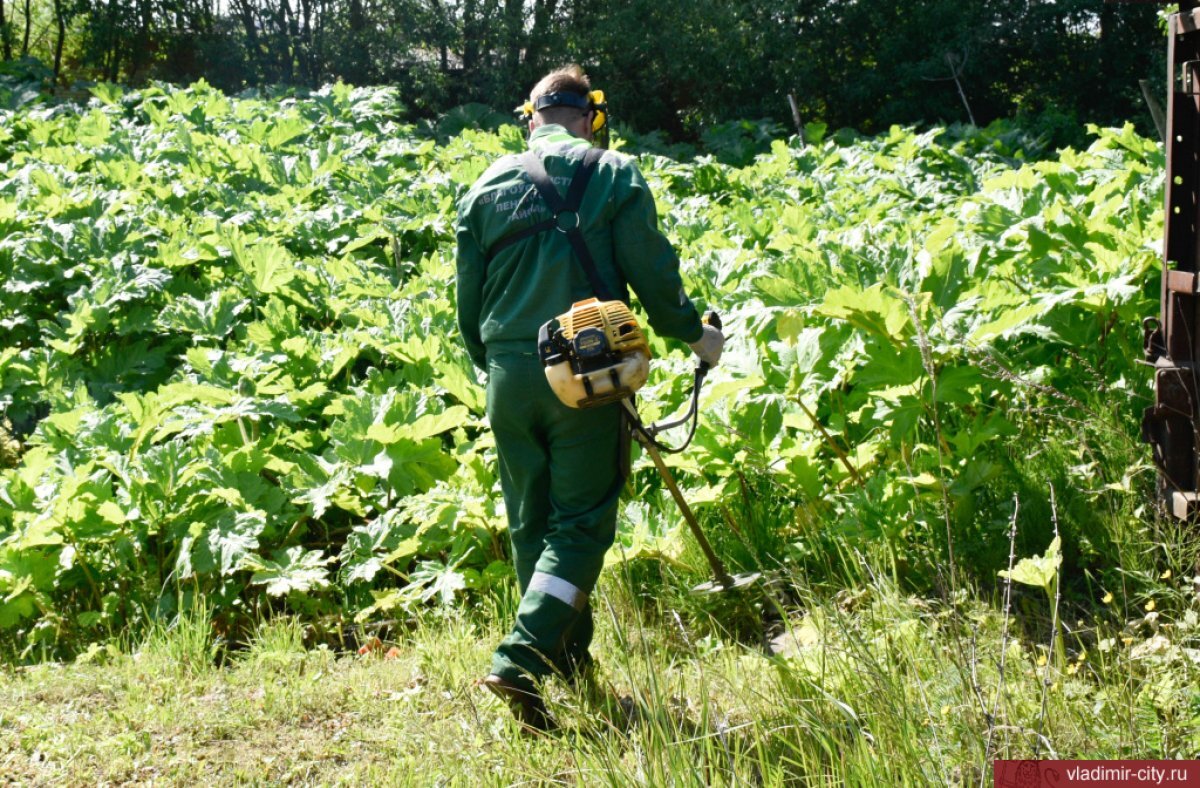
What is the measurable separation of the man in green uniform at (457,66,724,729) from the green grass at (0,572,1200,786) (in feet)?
0.77

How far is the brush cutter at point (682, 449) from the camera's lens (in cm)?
410

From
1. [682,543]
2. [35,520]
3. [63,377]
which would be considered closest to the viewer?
[682,543]

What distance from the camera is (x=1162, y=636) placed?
3693mm

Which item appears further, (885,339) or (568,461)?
(885,339)

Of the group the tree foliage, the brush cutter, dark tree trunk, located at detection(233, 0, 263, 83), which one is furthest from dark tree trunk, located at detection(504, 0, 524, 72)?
the brush cutter

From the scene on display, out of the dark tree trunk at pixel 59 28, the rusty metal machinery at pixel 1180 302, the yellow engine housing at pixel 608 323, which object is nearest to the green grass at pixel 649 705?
the rusty metal machinery at pixel 1180 302

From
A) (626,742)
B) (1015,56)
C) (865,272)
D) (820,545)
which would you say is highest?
(1015,56)

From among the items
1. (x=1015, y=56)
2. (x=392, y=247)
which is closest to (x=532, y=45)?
(x=1015, y=56)

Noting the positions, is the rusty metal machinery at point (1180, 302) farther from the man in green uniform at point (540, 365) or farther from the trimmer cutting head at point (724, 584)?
the man in green uniform at point (540, 365)

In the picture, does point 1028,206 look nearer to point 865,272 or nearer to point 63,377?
point 865,272

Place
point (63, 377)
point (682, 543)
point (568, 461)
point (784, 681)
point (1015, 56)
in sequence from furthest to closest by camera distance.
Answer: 1. point (1015, 56)
2. point (63, 377)
3. point (682, 543)
4. point (568, 461)
5. point (784, 681)

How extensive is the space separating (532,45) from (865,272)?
14.5 m

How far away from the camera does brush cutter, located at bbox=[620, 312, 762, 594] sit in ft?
13.5

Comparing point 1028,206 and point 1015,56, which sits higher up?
point 1015,56
